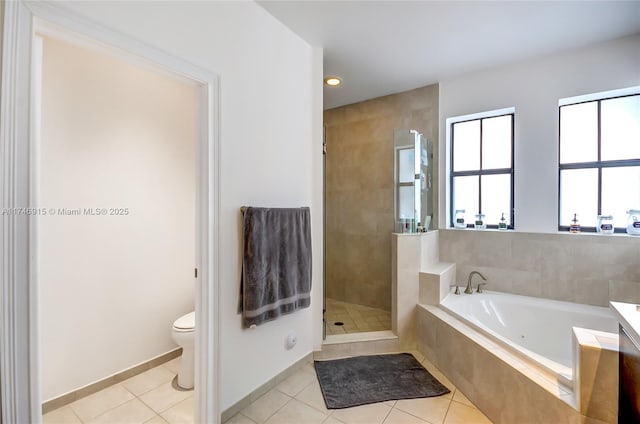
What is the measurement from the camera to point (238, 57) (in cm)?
183

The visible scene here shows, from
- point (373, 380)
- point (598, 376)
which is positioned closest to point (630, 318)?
point (598, 376)

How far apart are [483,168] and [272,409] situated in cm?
295

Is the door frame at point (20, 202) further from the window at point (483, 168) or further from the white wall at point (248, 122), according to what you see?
the window at point (483, 168)

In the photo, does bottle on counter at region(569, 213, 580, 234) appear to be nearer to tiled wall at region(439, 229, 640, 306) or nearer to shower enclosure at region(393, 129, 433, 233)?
tiled wall at region(439, 229, 640, 306)

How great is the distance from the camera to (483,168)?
3.10m

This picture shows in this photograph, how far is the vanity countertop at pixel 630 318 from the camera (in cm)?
103

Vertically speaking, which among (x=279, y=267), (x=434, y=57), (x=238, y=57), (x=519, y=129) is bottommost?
(x=279, y=267)

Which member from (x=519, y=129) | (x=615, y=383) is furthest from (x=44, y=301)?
(x=519, y=129)

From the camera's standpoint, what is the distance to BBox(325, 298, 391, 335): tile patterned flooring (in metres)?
2.95

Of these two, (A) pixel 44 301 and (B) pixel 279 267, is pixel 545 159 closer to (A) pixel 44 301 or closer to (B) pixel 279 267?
(B) pixel 279 267

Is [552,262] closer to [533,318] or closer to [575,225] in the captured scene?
[575,225]

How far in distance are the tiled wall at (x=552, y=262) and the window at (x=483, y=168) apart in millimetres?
261

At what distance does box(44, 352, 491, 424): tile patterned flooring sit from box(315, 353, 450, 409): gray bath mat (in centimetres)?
6

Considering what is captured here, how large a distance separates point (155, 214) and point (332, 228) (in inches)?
86.5
